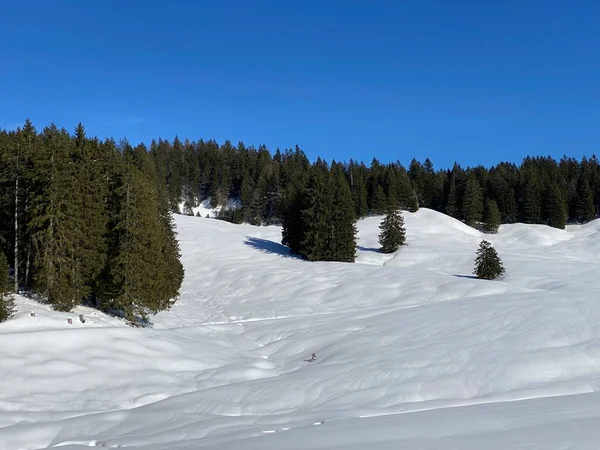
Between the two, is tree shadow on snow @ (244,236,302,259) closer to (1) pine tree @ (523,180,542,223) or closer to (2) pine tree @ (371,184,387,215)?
(2) pine tree @ (371,184,387,215)

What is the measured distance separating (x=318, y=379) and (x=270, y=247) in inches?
1725

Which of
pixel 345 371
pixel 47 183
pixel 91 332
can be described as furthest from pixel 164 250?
pixel 345 371

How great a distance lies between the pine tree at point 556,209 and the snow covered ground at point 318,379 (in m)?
66.8

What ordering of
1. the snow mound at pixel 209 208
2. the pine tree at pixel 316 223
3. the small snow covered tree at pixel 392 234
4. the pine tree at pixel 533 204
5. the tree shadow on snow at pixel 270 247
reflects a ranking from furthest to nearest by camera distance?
1. the snow mound at pixel 209 208
2. the pine tree at pixel 533 204
3. the small snow covered tree at pixel 392 234
4. the tree shadow on snow at pixel 270 247
5. the pine tree at pixel 316 223

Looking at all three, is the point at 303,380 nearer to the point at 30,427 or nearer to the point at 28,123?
the point at 30,427

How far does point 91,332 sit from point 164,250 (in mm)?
14904

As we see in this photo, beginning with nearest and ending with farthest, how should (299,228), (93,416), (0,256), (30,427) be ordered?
(30,427) → (93,416) → (0,256) → (299,228)

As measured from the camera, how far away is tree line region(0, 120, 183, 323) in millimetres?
22703

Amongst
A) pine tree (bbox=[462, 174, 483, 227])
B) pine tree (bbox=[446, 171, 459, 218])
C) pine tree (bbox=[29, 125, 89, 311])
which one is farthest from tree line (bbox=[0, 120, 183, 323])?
pine tree (bbox=[446, 171, 459, 218])

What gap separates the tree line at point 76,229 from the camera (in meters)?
22.7

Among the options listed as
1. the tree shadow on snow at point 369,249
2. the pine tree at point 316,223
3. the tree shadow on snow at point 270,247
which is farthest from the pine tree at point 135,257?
the tree shadow on snow at point 369,249

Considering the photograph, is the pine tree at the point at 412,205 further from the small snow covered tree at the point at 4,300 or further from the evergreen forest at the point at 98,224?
the small snow covered tree at the point at 4,300

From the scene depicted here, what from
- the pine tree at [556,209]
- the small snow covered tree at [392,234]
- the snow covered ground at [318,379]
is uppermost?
the pine tree at [556,209]

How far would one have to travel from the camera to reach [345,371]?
14062mm
